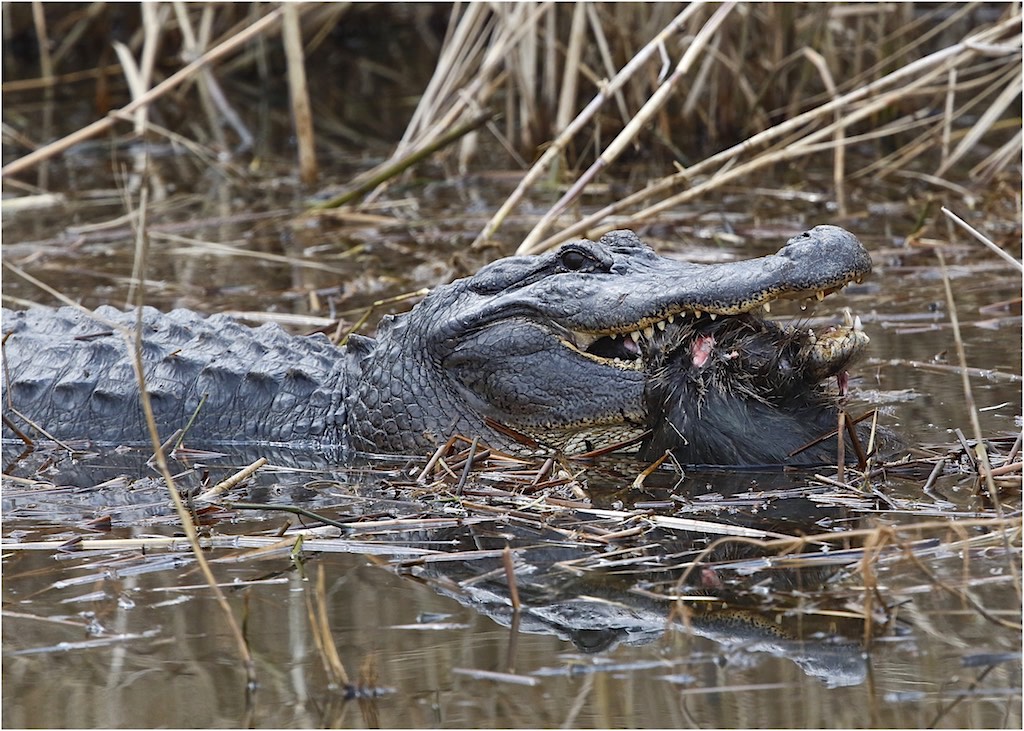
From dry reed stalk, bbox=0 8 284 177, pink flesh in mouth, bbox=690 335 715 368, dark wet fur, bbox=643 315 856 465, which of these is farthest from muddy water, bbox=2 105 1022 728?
dry reed stalk, bbox=0 8 284 177

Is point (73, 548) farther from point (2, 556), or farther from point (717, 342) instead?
point (717, 342)

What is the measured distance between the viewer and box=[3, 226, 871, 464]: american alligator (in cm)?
414

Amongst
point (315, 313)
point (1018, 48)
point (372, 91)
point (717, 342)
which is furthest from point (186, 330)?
point (372, 91)

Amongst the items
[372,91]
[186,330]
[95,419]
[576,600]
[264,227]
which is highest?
[372,91]

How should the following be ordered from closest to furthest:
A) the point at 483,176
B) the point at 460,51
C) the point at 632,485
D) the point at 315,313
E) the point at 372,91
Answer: the point at 632,485 → the point at 315,313 → the point at 460,51 → the point at 483,176 → the point at 372,91

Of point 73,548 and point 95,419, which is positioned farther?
point 95,419

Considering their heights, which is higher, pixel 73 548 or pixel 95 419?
pixel 95 419

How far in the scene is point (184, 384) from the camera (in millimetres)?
5016

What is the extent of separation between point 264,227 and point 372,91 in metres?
5.21

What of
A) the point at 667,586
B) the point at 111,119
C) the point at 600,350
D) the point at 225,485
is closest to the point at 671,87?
the point at 600,350

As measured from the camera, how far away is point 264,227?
320 inches

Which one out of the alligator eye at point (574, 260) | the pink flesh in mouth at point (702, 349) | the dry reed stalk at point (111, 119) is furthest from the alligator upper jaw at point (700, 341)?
the dry reed stalk at point (111, 119)

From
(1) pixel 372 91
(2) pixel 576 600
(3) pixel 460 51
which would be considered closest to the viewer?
(2) pixel 576 600

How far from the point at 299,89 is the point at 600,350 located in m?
4.15
